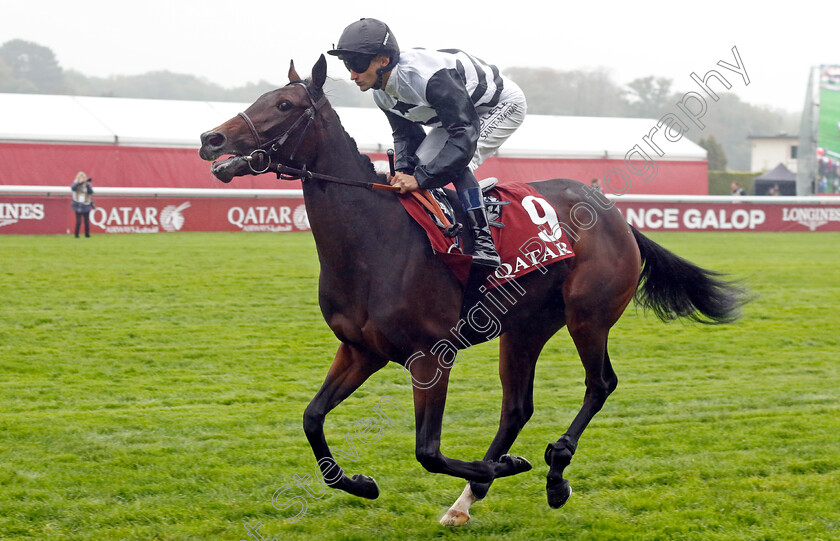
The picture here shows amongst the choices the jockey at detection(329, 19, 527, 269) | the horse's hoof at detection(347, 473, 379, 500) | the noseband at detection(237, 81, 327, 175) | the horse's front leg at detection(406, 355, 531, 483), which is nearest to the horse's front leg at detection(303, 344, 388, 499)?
the horse's hoof at detection(347, 473, 379, 500)

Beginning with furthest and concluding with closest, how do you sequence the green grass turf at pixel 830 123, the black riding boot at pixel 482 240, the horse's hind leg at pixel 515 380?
the green grass turf at pixel 830 123, the horse's hind leg at pixel 515 380, the black riding boot at pixel 482 240

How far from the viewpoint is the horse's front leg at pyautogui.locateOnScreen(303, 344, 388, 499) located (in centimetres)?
352

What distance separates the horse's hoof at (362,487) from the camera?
358 cm

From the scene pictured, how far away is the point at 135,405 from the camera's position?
575cm

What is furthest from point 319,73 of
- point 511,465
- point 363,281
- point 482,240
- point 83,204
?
point 83,204

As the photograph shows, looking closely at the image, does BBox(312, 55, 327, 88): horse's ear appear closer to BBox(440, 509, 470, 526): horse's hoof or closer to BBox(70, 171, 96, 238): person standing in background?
BBox(440, 509, 470, 526): horse's hoof

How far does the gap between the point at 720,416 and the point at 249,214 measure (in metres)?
14.7

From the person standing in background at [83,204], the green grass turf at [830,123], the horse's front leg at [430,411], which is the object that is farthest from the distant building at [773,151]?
the horse's front leg at [430,411]

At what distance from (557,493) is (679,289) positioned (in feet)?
4.90

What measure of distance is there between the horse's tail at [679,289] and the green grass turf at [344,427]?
723 mm

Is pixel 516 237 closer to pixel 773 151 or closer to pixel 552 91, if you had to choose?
pixel 773 151

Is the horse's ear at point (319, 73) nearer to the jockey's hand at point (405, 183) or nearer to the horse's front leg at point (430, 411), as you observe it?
the jockey's hand at point (405, 183)

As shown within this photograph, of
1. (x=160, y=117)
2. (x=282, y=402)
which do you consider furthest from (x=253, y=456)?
(x=160, y=117)

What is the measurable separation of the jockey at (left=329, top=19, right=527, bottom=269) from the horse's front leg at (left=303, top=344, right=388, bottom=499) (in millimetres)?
627
